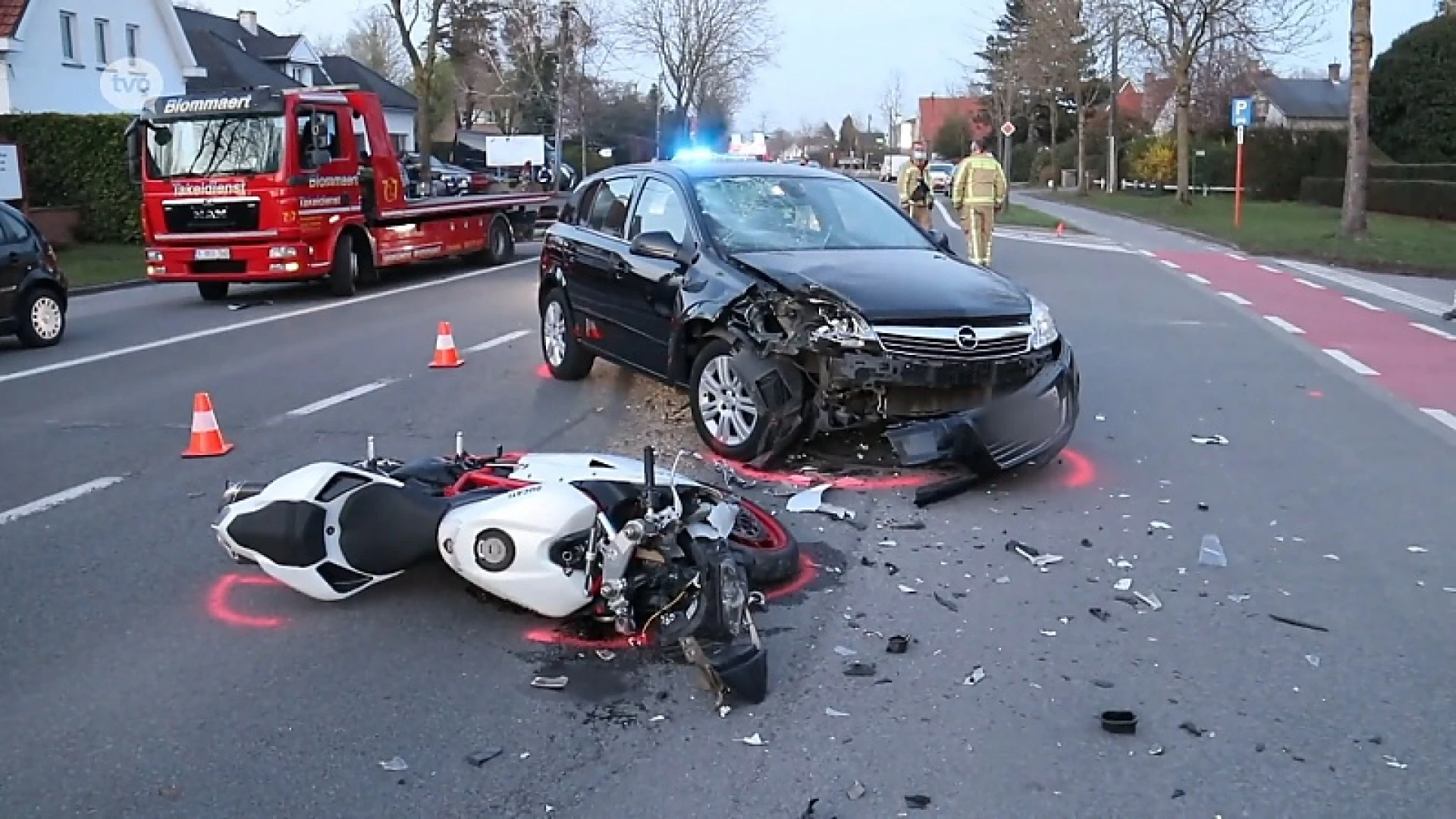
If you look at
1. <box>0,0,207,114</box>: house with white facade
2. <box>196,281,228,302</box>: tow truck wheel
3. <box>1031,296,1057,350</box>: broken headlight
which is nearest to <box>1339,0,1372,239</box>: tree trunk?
<box>196,281,228,302</box>: tow truck wheel

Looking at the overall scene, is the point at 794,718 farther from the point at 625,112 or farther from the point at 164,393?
the point at 625,112

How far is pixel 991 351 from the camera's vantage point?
7.30m

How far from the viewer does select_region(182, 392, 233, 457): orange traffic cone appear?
8.35 metres

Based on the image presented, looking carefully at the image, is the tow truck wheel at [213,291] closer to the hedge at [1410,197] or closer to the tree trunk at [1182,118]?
the hedge at [1410,197]

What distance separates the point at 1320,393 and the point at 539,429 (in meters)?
5.72

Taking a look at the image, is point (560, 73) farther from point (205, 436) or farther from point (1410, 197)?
point (205, 436)

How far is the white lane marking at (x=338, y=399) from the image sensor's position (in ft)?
32.2

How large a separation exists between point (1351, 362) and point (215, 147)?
13.3 m

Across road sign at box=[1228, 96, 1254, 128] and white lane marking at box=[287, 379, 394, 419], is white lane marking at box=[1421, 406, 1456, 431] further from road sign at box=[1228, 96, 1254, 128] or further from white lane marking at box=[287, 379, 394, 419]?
road sign at box=[1228, 96, 1254, 128]

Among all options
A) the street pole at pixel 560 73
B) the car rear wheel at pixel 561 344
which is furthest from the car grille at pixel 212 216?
the street pole at pixel 560 73

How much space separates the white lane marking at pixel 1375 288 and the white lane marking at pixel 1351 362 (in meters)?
4.11

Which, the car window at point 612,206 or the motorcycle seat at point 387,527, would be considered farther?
the car window at point 612,206

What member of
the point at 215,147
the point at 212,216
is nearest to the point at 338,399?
the point at 212,216

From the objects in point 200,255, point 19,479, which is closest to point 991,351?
point 19,479
